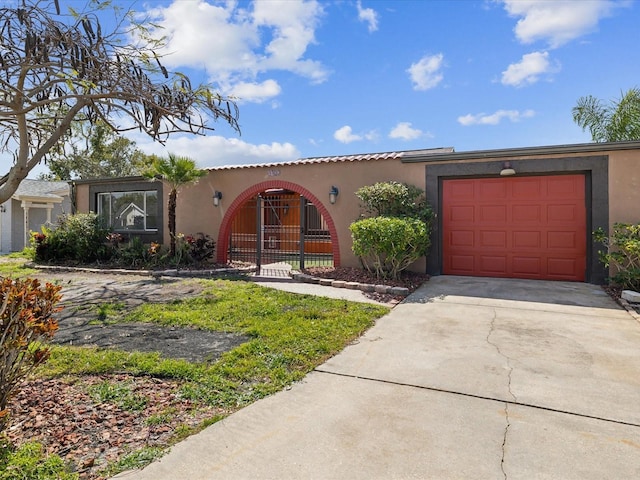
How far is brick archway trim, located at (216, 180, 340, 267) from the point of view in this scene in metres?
10.8

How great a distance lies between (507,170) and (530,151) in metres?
0.62

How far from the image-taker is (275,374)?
376 cm

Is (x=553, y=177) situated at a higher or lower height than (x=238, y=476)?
higher

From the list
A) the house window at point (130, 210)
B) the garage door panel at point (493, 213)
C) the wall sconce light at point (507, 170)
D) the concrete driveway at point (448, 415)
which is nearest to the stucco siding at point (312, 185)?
the house window at point (130, 210)

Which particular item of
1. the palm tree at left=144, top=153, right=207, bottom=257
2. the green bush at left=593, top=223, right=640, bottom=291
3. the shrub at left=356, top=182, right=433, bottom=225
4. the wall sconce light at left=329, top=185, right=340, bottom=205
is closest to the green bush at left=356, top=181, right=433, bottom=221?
the shrub at left=356, top=182, right=433, bottom=225

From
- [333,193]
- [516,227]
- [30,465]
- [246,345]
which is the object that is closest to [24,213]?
[333,193]

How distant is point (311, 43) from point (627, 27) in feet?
25.5

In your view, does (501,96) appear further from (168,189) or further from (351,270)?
(168,189)

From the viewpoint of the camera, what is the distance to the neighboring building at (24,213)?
736 inches

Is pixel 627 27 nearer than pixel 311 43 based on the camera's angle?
Yes

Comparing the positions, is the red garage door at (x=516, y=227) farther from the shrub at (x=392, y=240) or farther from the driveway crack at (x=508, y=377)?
the driveway crack at (x=508, y=377)

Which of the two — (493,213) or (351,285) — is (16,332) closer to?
(351,285)

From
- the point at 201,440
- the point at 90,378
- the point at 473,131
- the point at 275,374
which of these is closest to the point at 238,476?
the point at 201,440

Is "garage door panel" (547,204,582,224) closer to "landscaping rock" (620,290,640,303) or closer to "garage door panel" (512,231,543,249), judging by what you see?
"garage door panel" (512,231,543,249)
